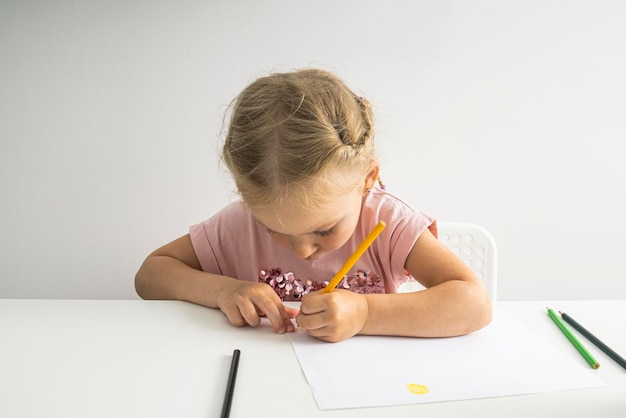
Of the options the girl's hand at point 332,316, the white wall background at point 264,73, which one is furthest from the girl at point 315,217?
the white wall background at point 264,73

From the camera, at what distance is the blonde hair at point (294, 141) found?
575 millimetres

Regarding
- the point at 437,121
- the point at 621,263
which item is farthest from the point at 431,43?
the point at 621,263

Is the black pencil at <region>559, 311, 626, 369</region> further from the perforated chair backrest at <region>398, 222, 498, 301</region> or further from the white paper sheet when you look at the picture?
the perforated chair backrest at <region>398, 222, 498, 301</region>

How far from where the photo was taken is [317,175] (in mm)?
579

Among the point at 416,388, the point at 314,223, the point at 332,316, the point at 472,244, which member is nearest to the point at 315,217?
the point at 314,223

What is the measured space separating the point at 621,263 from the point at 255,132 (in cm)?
122

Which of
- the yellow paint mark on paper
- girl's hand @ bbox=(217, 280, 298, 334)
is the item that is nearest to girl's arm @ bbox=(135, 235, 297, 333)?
girl's hand @ bbox=(217, 280, 298, 334)

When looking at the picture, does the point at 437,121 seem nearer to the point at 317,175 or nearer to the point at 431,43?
the point at 431,43

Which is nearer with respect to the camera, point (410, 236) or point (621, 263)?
point (410, 236)

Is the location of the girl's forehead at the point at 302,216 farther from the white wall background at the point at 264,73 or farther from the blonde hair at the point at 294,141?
the white wall background at the point at 264,73

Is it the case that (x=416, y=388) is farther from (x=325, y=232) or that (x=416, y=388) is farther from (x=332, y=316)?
(x=325, y=232)

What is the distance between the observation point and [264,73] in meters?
1.18

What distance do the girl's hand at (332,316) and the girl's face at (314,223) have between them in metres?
0.08

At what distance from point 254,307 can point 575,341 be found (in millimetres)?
326
